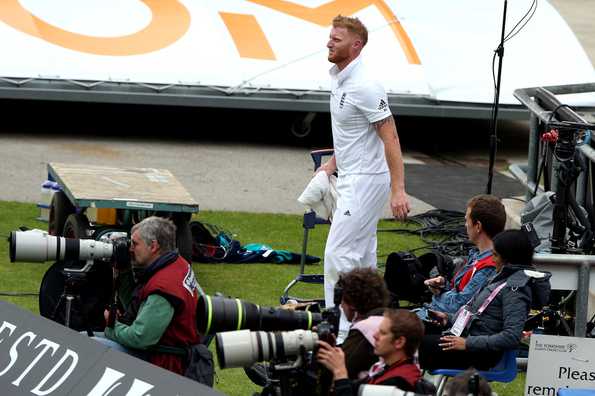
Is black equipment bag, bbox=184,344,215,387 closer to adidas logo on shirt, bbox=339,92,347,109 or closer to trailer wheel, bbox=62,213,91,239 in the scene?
adidas logo on shirt, bbox=339,92,347,109

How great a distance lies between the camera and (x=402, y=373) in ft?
18.7

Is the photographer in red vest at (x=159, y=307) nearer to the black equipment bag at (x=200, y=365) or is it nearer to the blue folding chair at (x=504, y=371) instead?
the black equipment bag at (x=200, y=365)

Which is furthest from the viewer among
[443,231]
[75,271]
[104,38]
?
[104,38]

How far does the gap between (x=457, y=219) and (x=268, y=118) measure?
5.04 meters

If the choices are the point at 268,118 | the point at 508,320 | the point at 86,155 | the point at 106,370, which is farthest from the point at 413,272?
the point at 268,118

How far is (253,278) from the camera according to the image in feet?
33.4

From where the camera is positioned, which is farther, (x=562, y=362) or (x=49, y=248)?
(x=49, y=248)

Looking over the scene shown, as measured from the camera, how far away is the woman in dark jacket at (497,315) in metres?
6.68

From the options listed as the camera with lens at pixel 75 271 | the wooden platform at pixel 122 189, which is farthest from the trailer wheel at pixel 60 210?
the camera with lens at pixel 75 271

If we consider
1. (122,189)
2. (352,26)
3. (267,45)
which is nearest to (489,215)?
(352,26)

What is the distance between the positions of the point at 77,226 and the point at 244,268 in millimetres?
1597

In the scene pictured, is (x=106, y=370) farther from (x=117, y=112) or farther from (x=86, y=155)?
(x=117, y=112)

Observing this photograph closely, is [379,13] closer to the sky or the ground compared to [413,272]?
closer to the sky

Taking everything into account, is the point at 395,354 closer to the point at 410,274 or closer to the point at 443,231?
the point at 410,274
